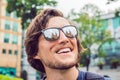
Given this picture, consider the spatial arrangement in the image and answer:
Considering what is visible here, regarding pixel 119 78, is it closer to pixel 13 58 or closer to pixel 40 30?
pixel 13 58

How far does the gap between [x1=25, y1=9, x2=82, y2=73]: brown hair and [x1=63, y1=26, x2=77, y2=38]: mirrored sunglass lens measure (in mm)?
92

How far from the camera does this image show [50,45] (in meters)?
2.00

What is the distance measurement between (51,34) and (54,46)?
0.31 feet

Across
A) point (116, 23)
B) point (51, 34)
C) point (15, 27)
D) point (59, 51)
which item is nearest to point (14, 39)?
point (15, 27)

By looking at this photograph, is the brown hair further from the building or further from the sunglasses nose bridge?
the building

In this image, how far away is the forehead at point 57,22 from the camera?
6.84ft

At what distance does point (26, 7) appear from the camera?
22828 millimetres

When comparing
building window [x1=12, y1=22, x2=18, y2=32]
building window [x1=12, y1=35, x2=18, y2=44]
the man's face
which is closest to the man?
the man's face

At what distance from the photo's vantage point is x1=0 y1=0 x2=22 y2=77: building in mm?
49284

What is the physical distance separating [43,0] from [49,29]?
19906mm

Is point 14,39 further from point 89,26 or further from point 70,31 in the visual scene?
point 70,31

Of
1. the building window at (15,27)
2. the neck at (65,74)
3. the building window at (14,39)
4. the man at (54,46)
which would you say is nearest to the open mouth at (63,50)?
the man at (54,46)

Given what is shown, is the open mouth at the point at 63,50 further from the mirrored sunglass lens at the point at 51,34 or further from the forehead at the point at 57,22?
the forehead at the point at 57,22

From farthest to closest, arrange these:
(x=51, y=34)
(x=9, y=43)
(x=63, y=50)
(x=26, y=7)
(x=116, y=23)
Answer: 1. (x=9, y=43)
2. (x=116, y=23)
3. (x=26, y=7)
4. (x=51, y=34)
5. (x=63, y=50)
